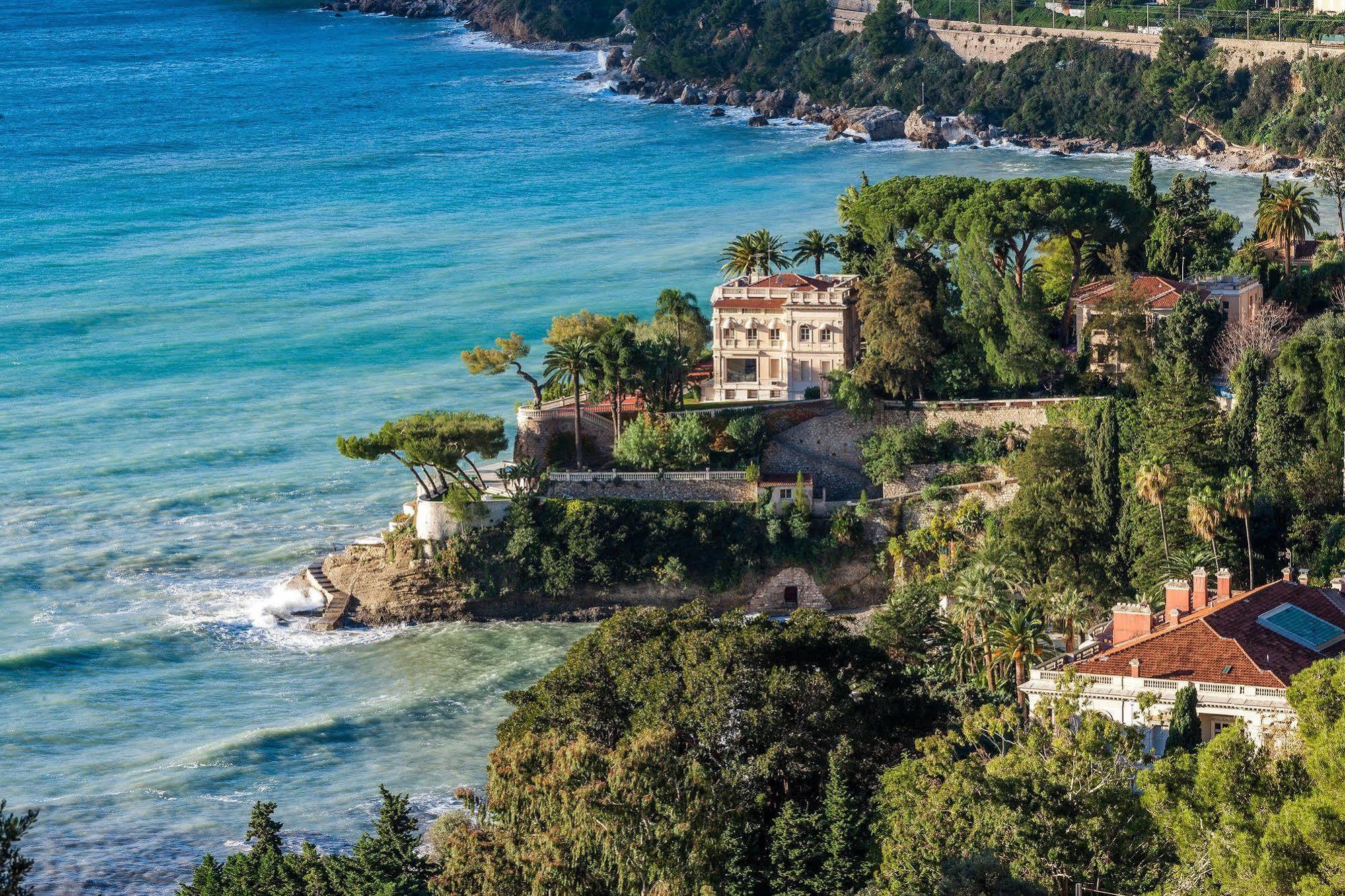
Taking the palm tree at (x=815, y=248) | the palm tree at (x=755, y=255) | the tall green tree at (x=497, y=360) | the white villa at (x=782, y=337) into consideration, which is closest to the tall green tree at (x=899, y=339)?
the white villa at (x=782, y=337)

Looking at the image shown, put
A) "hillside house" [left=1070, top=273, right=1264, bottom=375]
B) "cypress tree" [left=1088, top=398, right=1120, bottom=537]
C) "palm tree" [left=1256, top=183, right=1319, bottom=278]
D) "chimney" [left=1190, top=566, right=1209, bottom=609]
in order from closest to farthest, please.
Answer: "chimney" [left=1190, top=566, right=1209, bottom=609]
"cypress tree" [left=1088, top=398, right=1120, bottom=537]
"hillside house" [left=1070, top=273, right=1264, bottom=375]
"palm tree" [left=1256, top=183, right=1319, bottom=278]

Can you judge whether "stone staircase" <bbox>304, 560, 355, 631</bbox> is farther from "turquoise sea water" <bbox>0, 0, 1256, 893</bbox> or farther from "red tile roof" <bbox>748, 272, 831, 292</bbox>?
"red tile roof" <bbox>748, 272, 831, 292</bbox>

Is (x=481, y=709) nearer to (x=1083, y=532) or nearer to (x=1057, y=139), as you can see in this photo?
(x=1083, y=532)

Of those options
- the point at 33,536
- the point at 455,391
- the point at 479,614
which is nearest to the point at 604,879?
the point at 479,614

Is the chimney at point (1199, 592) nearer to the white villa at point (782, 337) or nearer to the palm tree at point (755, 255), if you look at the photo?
the white villa at point (782, 337)

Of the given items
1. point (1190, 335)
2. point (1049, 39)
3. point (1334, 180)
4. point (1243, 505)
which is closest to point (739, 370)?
point (1190, 335)

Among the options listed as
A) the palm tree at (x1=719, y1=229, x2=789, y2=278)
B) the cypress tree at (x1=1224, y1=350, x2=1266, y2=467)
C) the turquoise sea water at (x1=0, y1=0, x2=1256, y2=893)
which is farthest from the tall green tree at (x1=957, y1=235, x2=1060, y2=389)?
the turquoise sea water at (x1=0, y1=0, x2=1256, y2=893)

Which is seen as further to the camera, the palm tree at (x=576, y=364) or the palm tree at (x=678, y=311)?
the palm tree at (x=678, y=311)
